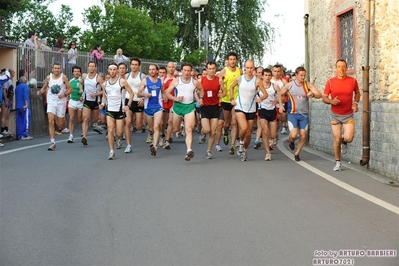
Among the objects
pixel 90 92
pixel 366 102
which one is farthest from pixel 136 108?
pixel 366 102

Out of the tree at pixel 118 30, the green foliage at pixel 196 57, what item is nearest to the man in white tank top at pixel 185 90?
the tree at pixel 118 30

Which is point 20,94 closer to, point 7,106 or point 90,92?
point 7,106

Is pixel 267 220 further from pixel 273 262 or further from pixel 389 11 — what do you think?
pixel 389 11

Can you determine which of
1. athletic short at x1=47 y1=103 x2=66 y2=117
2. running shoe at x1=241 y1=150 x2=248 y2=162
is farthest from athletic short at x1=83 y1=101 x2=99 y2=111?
running shoe at x1=241 y1=150 x2=248 y2=162

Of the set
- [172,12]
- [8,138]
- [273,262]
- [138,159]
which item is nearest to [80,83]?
[8,138]

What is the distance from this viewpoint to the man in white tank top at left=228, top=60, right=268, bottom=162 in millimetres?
14273

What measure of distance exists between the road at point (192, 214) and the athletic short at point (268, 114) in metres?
1.89

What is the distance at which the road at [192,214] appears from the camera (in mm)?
6273

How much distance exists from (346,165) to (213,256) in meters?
7.94

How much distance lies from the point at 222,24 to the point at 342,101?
34.4m

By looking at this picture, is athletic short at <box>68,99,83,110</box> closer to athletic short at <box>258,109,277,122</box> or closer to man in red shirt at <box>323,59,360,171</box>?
athletic short at <box>258,109,277,122</box>

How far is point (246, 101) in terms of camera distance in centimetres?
1433

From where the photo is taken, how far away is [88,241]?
6.77 metres

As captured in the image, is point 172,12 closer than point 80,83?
No
